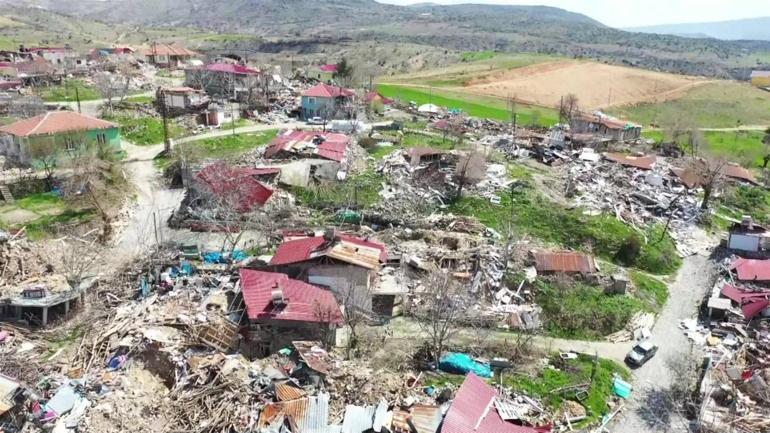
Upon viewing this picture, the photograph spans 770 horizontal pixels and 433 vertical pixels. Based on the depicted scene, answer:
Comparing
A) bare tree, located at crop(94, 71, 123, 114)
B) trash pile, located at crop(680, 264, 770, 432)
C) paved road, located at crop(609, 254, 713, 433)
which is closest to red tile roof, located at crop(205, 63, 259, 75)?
bare tree, located at crop(94, 71, 123, 114)

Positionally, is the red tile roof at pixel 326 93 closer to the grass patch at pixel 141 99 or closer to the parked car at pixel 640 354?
the grass patch at pixel 141 99

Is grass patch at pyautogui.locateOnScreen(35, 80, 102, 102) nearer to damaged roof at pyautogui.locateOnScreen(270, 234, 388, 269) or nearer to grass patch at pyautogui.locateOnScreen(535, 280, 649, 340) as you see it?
damaged roof at pyautogui.locateOnScreen(270, 234, 388, 269)

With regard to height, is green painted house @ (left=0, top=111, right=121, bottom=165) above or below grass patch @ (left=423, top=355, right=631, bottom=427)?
above

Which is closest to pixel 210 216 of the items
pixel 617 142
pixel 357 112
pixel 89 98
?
pixel 357 112

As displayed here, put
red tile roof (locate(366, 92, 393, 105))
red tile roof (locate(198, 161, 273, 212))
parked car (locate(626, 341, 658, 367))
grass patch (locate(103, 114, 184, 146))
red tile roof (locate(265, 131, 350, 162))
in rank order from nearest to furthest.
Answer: parked car (locate(626, 341, 658, 367)), red tile roof (locate(198, 161, 273, 212)), red tile roof (locate(265, 131, 350, 162)), grass patch (locate(103, 114, 184, 146)), red tile roof (locate(366, 92, 393, 105))

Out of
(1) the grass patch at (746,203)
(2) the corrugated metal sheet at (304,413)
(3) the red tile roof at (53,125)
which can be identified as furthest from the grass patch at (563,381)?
(3) the red tile roof at (53,125)

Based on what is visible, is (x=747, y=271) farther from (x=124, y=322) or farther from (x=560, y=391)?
(x=124, y=322)
